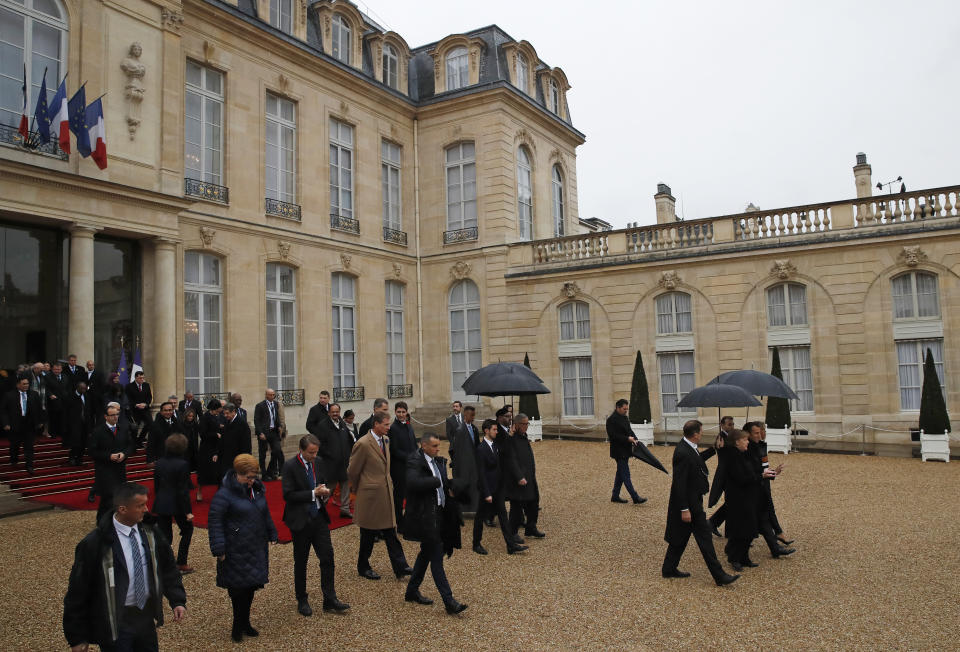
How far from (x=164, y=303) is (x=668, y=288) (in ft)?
37.0

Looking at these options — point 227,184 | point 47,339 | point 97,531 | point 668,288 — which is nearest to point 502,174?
point 668,288

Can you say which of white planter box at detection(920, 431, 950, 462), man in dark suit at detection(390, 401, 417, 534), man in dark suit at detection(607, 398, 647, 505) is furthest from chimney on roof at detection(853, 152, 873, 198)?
man in dark suit at detection(390, 401, 417, 534)

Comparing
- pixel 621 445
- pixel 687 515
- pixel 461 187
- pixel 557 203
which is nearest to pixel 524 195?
pixel 461 187

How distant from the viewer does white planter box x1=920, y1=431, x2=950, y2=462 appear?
12.8m

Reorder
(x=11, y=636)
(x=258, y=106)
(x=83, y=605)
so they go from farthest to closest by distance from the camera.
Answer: (x=258, y=106) → (x=11, y=636) → (x=83, y=605)

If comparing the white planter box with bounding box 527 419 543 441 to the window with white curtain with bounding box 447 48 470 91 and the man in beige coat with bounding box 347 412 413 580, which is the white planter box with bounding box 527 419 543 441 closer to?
the window with white curtain with bounding box 447 48 470 91

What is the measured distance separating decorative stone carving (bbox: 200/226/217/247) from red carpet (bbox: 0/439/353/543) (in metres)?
4.74

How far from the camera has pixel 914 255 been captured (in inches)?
565

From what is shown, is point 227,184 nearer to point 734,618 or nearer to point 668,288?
point 668,288

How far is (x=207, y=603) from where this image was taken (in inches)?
Answer: 223

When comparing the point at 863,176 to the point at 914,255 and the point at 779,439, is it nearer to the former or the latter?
the point at 914,255

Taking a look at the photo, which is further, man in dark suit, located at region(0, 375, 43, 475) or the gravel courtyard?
man in dark suit, located at region(0, 375, 43, 475)

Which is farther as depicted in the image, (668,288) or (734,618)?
(668,288)

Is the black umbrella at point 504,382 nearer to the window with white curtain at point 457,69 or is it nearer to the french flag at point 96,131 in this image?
the french flag at point 96,131
